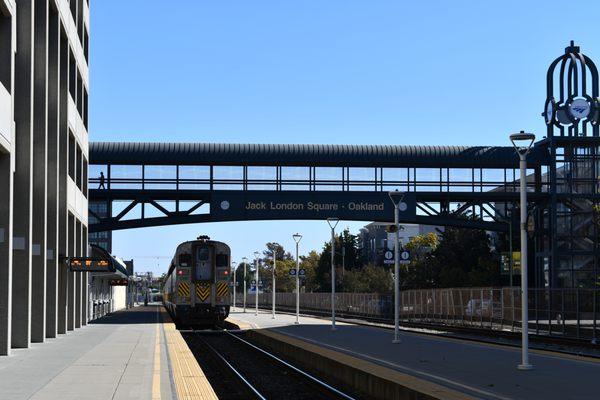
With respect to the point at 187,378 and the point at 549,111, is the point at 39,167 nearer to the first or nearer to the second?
the point at 187,378

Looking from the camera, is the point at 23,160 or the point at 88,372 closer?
the point at 88,372

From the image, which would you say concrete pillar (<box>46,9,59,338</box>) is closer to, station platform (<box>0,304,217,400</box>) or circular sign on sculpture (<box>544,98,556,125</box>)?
station platform (<box>0,304,217,400</box>)

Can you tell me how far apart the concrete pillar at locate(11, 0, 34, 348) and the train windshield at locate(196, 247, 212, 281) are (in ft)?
58.4

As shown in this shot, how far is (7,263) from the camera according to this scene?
21969mm

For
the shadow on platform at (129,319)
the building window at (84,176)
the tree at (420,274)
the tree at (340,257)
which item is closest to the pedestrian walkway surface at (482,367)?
the building window at (84,176)

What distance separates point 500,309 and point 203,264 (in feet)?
45.8

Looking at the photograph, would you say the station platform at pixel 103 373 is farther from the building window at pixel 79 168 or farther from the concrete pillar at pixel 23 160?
the building window at pixel 79 168

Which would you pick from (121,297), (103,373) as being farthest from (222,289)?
(121,297)

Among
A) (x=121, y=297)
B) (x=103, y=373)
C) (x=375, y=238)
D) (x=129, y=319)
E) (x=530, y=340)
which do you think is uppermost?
(x=375, y=238)

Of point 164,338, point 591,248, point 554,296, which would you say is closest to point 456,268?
point 591,248

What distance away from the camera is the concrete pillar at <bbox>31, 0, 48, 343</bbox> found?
28.3 metres

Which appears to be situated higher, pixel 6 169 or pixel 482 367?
pixel 6 169

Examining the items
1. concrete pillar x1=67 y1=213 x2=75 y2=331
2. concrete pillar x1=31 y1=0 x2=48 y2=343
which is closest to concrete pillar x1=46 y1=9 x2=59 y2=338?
concrete pillar x1=31 y1=0 x2=48 y2=343

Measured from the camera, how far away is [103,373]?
18156mm
